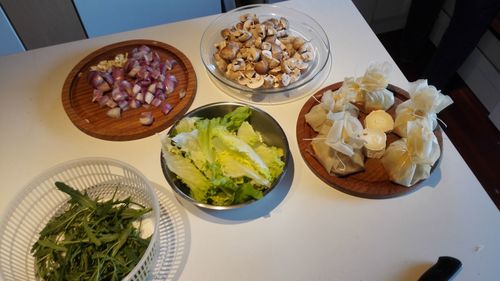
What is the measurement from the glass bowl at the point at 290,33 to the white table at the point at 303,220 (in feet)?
0.13

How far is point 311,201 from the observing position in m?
0.95

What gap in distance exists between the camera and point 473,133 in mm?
1916

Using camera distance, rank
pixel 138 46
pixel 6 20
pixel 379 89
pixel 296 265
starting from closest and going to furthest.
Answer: pixel 296 265
pixel 379 89
pixel 138 46
pixel 6 20

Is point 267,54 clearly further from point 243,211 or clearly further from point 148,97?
point 243,211

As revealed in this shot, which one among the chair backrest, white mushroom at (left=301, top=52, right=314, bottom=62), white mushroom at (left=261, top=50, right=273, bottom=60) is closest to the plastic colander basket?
white mushroom at (left=261, top=50, right=273, bottom=60)

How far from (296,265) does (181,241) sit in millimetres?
272

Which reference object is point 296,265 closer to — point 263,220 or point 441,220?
point 263,220

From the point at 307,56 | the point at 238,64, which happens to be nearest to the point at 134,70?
the point at 238,64

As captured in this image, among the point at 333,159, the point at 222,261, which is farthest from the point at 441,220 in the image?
the point at 222,261

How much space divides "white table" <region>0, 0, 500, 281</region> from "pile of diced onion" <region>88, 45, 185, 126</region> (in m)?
0.10

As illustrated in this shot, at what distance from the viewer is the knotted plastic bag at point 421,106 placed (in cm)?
92

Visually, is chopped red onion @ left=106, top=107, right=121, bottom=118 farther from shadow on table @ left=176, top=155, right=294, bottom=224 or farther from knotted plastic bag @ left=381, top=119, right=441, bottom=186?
knotted plastic bag @ left=381, top=119, right=441, bottom=186

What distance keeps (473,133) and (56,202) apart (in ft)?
6.18

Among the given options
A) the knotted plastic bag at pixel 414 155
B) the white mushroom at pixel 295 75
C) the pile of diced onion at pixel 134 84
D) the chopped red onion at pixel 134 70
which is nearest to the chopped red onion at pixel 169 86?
the pile of diced onion at pixel 134 84
